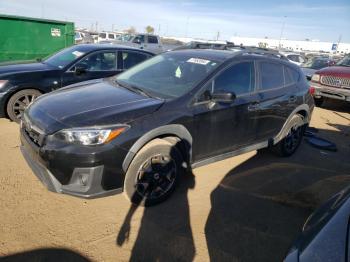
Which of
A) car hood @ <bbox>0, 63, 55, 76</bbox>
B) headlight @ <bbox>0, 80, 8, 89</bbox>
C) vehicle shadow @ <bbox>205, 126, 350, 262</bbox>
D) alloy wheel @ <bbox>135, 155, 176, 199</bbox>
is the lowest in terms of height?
vehicle shadow @ <bbox>205, 126, 350, 262</bbox>

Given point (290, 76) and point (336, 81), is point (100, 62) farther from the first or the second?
point (336, 81)

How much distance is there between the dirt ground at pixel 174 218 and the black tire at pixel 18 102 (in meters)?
0.91

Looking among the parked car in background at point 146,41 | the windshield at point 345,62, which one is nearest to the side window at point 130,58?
the windshield at point 345,62

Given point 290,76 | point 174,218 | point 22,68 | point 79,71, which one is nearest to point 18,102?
point 22,68

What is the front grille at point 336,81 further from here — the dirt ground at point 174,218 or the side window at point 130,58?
the side window at point 130,58

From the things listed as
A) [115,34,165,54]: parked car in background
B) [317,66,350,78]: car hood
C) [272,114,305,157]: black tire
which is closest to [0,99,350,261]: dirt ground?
[272,114,305,157]: black tire

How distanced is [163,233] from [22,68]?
4.56 m

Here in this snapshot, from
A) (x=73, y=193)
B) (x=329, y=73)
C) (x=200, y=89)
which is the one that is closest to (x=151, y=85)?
(x=200, y=89)

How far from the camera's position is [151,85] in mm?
3930

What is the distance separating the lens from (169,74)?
13.4ft

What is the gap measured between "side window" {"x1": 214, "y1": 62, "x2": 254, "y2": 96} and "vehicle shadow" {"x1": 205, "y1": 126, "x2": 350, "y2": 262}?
1297mm

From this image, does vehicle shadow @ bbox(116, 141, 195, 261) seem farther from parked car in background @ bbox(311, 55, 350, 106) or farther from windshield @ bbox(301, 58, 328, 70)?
windshield @ bbox(301, 58, 328, 70)

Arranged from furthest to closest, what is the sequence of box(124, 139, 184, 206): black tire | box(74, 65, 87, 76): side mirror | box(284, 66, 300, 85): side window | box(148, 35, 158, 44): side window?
1. box(148, 35, 158, 44): side window
2. box(74, 65, 87, 76): side mirror
3. box(284, 66, 300, 85): side window
4. box(124, 139, 184, 206): black tire

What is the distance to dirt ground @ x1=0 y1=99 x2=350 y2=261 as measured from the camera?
109 inches
